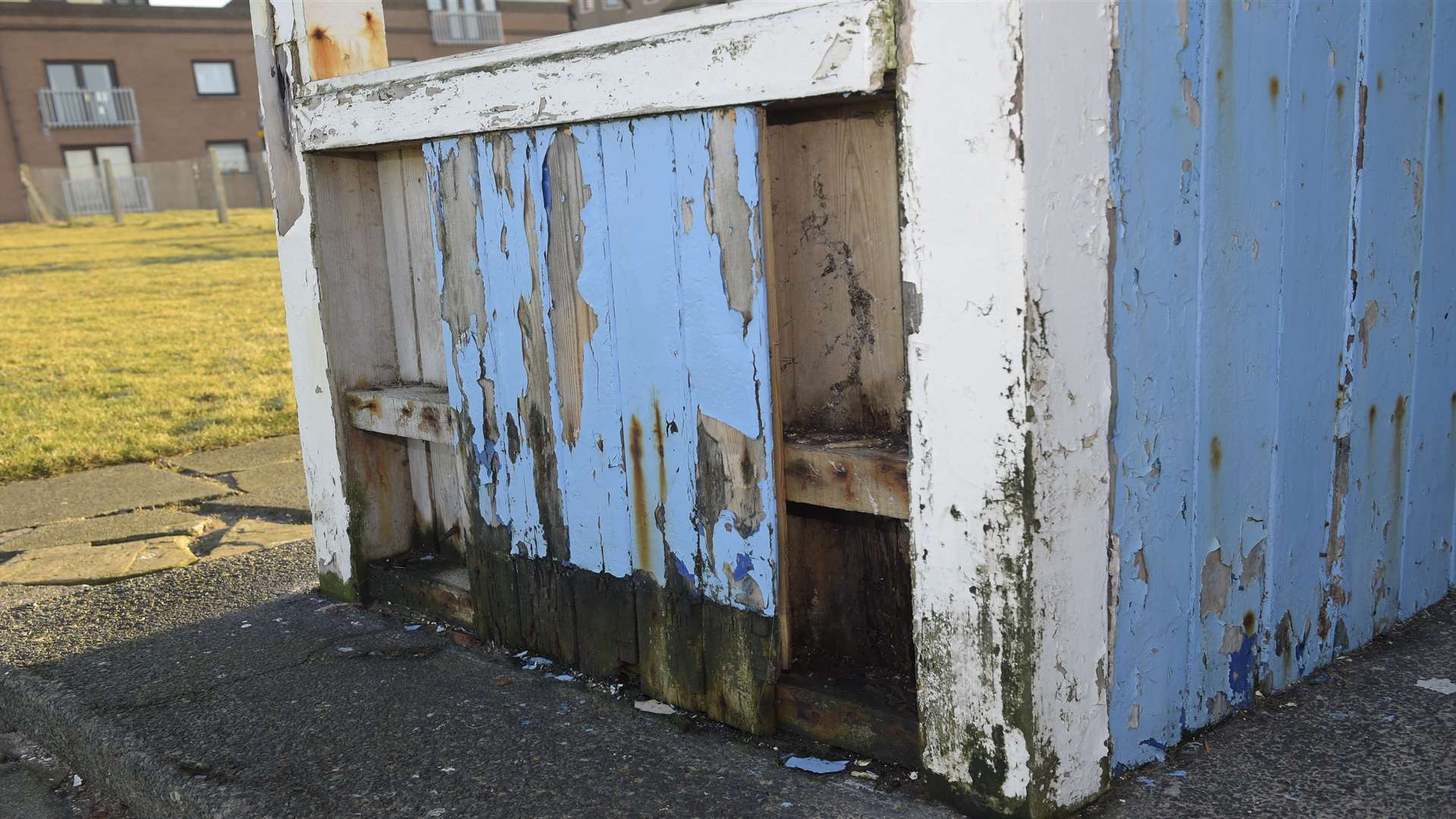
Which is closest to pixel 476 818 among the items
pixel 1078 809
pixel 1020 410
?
pixel 1078 809

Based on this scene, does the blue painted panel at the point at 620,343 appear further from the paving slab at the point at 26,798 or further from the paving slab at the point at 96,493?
the paving slab at the point at 96,493

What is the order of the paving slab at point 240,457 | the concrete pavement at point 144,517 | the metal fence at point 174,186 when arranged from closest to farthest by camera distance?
the concrete pavement at point 144,517, the paving slab at point 240,457, the metal fence at point 174,186

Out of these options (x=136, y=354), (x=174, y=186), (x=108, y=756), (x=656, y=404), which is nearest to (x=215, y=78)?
(x=174, y=186)

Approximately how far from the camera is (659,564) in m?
2.31

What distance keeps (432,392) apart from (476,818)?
1.36m

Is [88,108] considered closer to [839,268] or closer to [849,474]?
[839,268]

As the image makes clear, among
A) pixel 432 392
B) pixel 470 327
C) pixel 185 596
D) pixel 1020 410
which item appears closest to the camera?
pixel 1020 410

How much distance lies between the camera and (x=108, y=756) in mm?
2379

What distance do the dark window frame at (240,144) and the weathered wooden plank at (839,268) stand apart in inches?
1270

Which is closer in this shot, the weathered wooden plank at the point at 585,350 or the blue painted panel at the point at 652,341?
the blue painted panel at the point at 652,341

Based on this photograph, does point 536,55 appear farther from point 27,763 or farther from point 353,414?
point 27,763

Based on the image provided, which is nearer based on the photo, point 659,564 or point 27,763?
point 659,564

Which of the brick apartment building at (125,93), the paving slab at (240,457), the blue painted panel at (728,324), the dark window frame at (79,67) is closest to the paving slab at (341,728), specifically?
the blue painted panel at (728,324)

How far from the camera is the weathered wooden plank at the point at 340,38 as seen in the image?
287 cm
